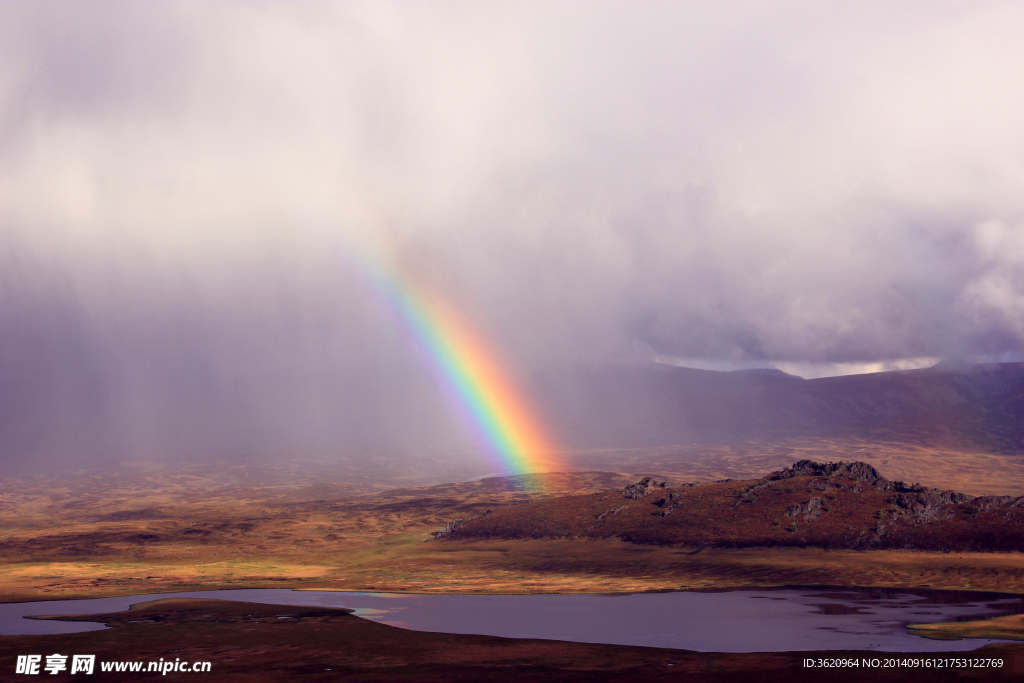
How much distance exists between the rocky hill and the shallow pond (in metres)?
27.1

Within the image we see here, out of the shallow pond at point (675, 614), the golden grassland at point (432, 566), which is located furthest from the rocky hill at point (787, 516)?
the shallow pond at point (675, 614)

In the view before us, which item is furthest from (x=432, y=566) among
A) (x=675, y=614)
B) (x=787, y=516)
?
(x=787, y=516)

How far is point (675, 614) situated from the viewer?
282 ft

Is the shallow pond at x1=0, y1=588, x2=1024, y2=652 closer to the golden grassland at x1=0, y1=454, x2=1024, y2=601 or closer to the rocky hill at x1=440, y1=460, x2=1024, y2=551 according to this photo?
the golden grassland at x1=0, y1=454, x2=1024, y2=601

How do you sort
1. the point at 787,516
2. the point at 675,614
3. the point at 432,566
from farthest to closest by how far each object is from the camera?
the point at 432,566
the point at 787,516
the point at 675,614

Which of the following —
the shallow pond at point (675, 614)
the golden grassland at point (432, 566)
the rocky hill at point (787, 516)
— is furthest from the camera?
the rocky hill at point (787, 516)

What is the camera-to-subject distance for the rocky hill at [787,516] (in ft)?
403

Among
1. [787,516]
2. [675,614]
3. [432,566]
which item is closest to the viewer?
[675,614]

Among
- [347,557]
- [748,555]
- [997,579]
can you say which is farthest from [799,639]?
[347,557]

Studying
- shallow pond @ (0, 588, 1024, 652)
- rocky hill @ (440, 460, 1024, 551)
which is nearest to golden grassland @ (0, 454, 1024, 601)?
rocky hill @ (440, 460, 1024, 551)

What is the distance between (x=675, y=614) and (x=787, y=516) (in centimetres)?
6173

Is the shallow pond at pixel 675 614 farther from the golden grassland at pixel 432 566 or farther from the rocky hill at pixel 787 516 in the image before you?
the rocky hill at pixel 787 516

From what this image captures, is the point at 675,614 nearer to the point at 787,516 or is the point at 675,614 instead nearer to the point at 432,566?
the point at 787,516

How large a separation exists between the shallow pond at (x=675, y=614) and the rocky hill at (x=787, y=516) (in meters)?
27.1
